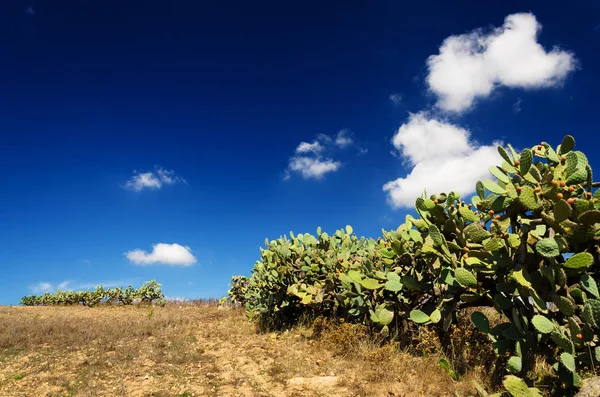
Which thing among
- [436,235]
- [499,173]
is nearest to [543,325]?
[436,235]

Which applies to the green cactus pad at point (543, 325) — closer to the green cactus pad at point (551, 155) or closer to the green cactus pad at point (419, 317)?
the green cactus pad at point (419, 317)

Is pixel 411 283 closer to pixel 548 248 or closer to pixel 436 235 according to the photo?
pixel 436 235

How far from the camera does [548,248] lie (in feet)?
13.8

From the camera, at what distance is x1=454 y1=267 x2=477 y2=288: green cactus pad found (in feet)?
16.2

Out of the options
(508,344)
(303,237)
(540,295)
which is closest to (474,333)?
(508,344)

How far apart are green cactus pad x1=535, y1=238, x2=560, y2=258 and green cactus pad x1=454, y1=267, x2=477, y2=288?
0.92m

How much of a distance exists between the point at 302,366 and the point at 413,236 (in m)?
3.27

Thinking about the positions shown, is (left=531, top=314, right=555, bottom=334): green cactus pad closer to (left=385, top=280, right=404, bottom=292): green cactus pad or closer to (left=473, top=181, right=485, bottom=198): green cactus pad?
(left=473, top=181, right=485, bottom=198): green cactus pad

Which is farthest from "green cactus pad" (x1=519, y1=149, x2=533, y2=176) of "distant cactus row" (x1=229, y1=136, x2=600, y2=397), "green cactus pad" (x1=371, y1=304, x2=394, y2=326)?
"green cactus pad" (x1=371, y1=304, x2=394, y2=326)

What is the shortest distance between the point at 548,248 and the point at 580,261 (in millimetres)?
366

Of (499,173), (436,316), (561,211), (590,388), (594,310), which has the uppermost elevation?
(499,173)

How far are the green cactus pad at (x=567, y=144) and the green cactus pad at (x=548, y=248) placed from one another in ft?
4.83

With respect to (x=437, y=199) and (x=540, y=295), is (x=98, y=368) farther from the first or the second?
(x=540, y=295)

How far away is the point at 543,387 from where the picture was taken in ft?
15.8
